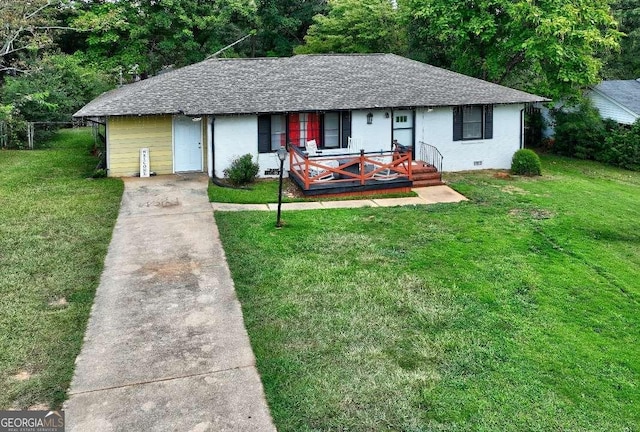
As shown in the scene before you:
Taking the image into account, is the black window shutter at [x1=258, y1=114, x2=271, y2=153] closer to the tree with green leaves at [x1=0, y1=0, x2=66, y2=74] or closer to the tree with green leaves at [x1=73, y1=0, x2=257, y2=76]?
the tree with green leaves at [x1=0, y1=0, x2=66, y2=74]

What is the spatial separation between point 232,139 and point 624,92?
20.2 m

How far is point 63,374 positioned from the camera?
669 centimetres

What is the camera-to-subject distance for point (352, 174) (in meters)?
16.3

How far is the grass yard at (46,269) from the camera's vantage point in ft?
22.0

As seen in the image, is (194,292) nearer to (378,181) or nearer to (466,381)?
(466,381)

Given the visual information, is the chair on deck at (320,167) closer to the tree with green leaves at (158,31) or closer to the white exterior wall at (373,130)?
the white exterior wall at (373,130)

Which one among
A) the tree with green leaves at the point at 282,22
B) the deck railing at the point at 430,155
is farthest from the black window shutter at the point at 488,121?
the tree with green leaves at the point at 282,22

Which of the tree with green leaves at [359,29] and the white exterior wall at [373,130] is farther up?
the tree with green leaves at [359,29]

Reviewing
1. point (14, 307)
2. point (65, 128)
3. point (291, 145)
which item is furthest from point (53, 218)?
point (65, 128)

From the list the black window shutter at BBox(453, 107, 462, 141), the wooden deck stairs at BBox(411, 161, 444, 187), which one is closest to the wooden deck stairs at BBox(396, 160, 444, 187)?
the wooden deck stairs at BBox(411, 161, 444, 187)

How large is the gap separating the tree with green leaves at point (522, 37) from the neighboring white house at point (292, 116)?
13.5 ft

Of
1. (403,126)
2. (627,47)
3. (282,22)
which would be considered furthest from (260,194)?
(627,47)

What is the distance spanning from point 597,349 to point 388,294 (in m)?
3.09

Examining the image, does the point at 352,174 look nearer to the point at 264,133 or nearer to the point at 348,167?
the point at 348,167
